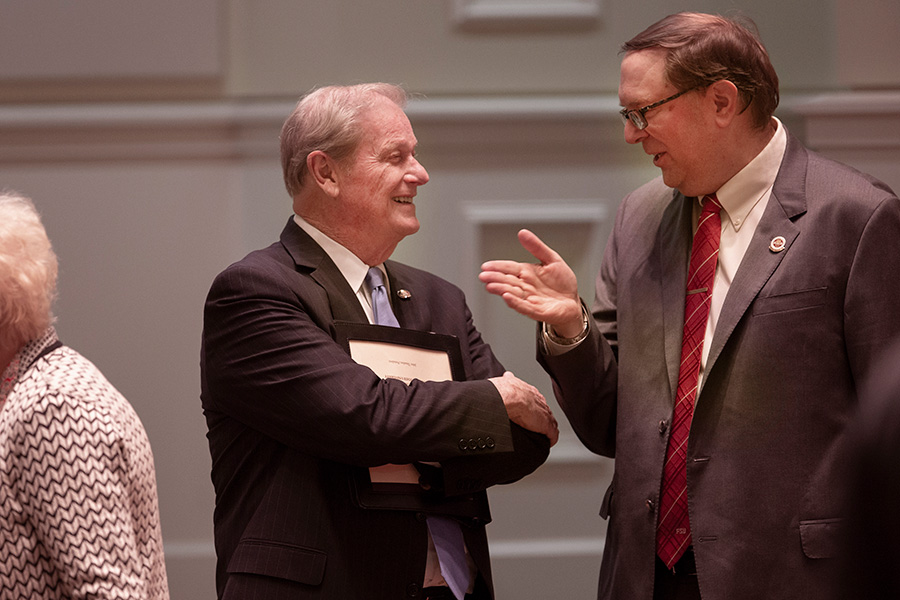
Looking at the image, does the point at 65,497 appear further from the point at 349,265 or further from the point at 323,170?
the point at 323,170

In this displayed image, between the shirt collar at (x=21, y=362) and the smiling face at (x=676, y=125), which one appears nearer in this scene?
the shirt collar at (x=21, y=362)

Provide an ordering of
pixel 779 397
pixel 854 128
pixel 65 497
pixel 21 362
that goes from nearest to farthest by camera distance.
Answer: pixel 65 497, pixel 21 362, pixel 779 397, pixel 854 128

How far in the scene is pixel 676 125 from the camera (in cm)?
236

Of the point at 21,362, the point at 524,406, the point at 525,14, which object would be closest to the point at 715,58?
the point at 524,406

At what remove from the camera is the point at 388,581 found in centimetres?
218

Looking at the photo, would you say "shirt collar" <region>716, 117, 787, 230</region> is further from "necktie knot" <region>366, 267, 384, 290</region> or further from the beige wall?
the beige wall

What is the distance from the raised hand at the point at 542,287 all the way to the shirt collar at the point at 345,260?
30 cm

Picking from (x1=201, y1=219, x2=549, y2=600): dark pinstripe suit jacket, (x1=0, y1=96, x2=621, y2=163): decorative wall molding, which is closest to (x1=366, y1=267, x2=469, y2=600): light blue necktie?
(x1=201, y1=219, x2=549, y2=600): dark pinstripe suit jacket

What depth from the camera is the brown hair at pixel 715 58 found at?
2334mm

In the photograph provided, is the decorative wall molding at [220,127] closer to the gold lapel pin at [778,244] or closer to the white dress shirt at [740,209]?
the white dress shirt at [740,209]

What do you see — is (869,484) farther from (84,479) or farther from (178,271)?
(178,271)

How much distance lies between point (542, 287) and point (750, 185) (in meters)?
0.51

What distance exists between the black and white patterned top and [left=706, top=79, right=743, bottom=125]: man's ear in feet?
4.68

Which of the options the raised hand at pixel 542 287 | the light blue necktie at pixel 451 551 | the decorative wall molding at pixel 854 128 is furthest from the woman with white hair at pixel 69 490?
the decorative wall molding at pixel 854 128
